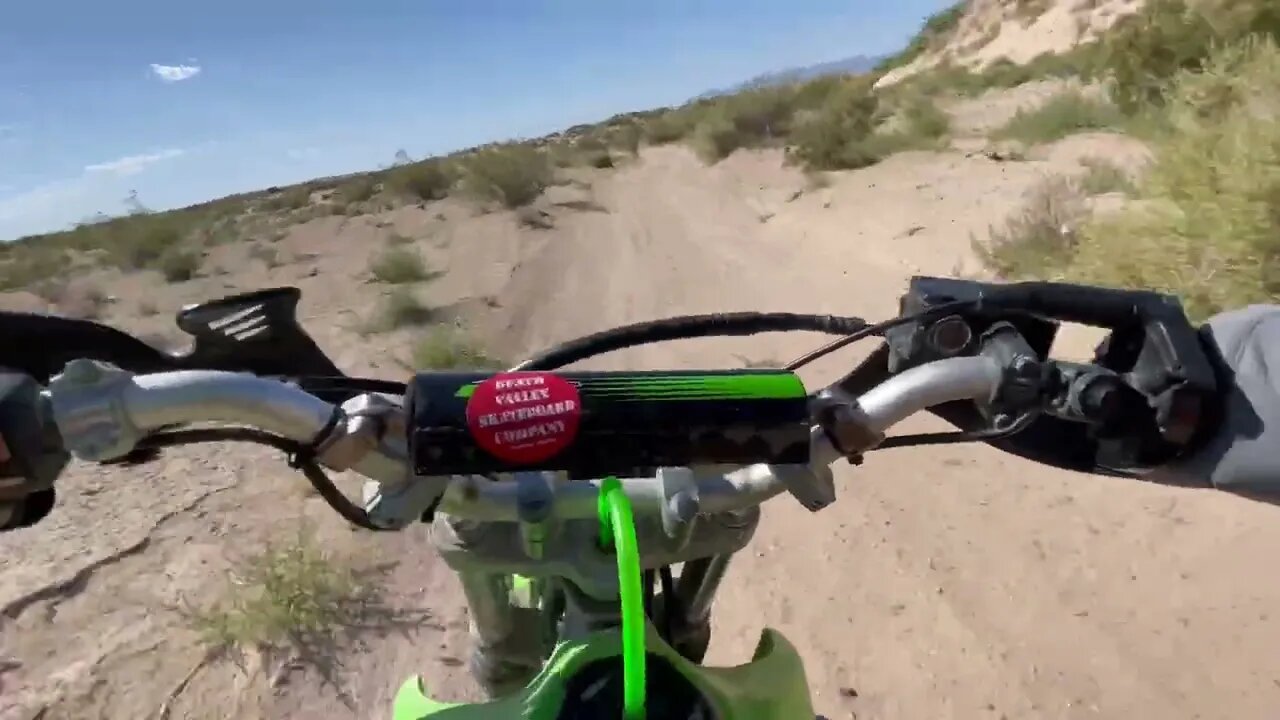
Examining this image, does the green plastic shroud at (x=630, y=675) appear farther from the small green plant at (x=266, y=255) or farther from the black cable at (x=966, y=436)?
the small green plant at (x=266, y=255)

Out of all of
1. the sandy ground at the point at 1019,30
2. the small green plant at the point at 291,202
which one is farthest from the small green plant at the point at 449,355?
the small green plant at the point at 291,202

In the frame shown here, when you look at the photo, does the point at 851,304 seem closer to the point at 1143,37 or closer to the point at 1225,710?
the point at 1225,710

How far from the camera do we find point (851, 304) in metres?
8.58

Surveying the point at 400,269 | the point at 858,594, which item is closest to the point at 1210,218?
the point at 858,594

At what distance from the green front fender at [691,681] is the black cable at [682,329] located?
59 centimetres

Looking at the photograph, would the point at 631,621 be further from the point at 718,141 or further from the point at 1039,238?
the point at 718,141

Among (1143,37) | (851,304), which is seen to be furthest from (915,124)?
(851,304)

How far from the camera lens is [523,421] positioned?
1.14m

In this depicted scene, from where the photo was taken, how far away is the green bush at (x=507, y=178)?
1647 cm

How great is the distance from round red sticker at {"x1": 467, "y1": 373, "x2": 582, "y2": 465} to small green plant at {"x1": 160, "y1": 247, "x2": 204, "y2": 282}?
1575 centimetres

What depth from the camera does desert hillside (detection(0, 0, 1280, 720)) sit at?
3803 mm

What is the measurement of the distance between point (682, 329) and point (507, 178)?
1554cm

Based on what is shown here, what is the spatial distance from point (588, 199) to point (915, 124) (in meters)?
5.44

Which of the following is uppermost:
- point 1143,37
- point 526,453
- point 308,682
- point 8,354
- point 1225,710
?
point 8,354
